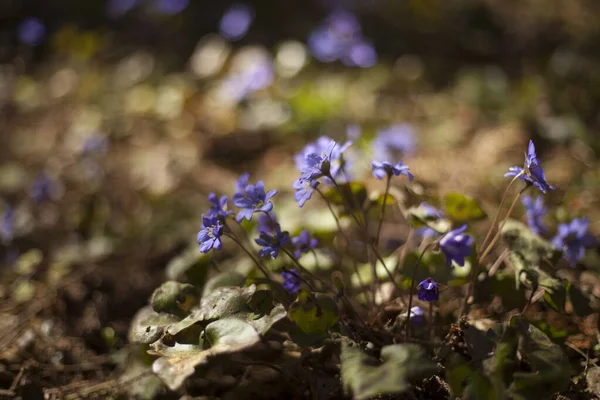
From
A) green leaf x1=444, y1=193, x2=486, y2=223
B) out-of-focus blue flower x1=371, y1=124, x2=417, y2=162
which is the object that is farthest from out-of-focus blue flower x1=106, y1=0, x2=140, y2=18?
green leaf x1=444, y1=193, x2=486, y2=223

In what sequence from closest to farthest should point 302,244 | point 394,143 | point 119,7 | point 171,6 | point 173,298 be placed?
point 173,298 < point 302,244 < point 394,143 < point 171,6 < point 119,7

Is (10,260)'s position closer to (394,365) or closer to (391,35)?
(394,365)

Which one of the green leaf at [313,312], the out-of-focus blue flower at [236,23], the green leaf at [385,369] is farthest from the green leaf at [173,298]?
the out-of-focus blue flower at [236,23]

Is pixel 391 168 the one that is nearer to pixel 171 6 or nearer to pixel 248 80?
pixel 248 80

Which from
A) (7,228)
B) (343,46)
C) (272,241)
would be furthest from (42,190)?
(343,46)

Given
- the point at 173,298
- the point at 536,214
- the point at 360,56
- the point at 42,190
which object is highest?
the point at 173,298

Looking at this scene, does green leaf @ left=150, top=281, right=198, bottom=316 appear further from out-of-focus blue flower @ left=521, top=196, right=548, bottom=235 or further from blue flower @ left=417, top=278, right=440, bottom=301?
out-of-focus blue flower @ left=521, top=196, right=548, bottom=235
